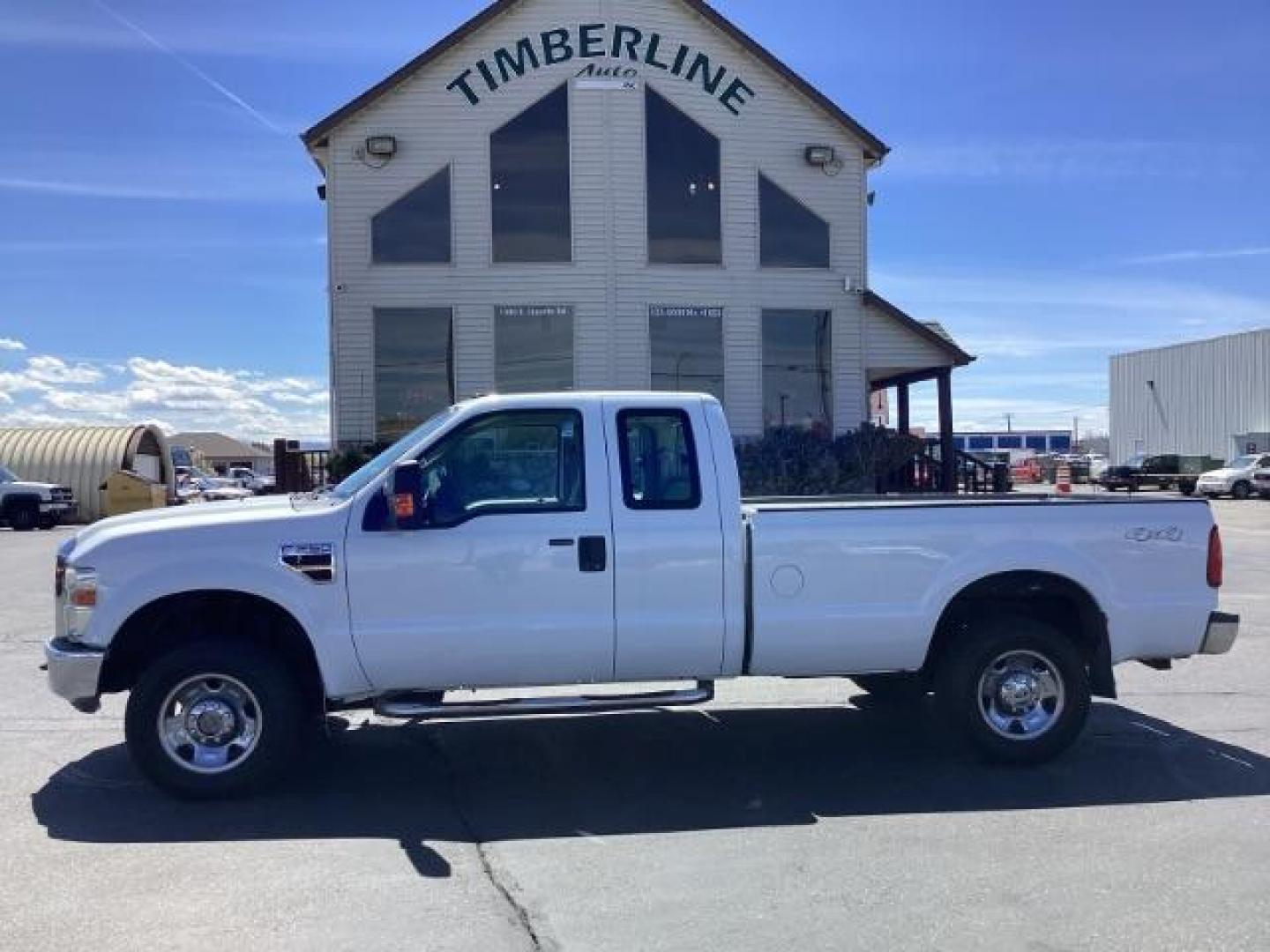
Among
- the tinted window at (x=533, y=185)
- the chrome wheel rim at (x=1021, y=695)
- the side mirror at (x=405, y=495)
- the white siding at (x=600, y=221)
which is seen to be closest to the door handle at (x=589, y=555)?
the side mirror at (x=405, y=495)

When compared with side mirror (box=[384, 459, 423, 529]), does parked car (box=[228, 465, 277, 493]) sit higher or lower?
higher

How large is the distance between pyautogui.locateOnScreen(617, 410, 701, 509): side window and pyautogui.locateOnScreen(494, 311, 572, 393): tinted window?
11794 millimetres

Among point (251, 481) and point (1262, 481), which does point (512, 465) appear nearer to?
point (1262, 481)

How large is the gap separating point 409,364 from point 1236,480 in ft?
108

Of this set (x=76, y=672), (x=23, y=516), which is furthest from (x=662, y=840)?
(x=23, y=516)

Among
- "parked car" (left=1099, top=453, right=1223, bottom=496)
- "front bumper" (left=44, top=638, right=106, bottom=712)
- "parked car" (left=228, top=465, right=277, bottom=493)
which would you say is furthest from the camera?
"parked car" (left=228, top=465, right=277, bottom=493)

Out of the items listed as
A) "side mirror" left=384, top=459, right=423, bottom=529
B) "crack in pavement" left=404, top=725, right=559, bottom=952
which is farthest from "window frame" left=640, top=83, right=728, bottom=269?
"side mirror" left=384, top=459, right=423, bottom=529

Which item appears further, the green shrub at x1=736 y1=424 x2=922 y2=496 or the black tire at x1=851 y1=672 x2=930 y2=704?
the green shrub at x1=736 y1=424 x2=922 y2=496

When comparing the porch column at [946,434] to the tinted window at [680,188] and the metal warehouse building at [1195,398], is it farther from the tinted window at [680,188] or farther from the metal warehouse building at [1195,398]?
the metal warehouse building at [1195,398]

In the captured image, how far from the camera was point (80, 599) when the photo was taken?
19.2ft

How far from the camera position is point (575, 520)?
6.07 metres

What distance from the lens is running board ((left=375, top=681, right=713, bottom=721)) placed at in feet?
19.5

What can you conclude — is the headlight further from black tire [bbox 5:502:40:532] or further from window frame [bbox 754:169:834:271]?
black tire [bbox 5:502:40:532]

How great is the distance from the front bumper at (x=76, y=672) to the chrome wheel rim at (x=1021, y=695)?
14.8ft
